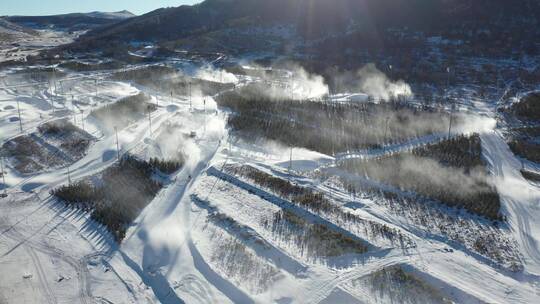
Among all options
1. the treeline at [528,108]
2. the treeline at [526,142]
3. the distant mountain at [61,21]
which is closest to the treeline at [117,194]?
the treeline at [526,142]

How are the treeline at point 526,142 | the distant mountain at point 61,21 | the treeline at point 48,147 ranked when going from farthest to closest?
the distant mountain at point 61,21 < the treeline at point 48,147 < the treeline at point 526,142

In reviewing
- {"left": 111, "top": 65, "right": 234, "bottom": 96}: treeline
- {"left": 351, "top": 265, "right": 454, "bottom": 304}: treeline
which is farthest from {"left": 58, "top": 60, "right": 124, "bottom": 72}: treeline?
{"left": 351, "top": 265, "right": 454, "bottom": 304}: treeline

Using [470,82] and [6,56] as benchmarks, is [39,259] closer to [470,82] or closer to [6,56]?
[470,82]

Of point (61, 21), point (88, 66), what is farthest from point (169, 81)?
point (61, 21)

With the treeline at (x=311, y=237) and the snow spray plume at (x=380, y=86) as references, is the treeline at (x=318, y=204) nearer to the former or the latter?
the treeline at (x=311, y=237)

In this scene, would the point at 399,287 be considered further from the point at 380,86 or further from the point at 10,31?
the point at 10,31
